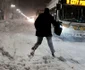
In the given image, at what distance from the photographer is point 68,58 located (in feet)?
36.2

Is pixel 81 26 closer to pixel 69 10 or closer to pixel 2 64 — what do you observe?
pixel 69 10

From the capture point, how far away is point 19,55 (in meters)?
11.0

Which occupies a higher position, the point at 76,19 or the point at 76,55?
the point at 76,19

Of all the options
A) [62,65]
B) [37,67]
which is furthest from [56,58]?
[37,67]

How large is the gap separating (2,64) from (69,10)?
9969 millimetres

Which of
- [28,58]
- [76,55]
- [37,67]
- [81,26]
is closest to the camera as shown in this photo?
[37,67]

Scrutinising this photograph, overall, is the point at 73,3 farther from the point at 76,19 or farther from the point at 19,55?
the point at 19,55

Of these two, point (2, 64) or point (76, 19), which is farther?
point (76, 19)

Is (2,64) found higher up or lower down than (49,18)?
lower down

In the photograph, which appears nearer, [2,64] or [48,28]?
[2,64]

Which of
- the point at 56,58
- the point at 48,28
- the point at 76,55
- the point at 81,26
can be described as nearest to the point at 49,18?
the point at 48,28

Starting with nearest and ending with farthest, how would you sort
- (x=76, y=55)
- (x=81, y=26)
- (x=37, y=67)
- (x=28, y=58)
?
(x=37, y=67)
(x=28, y=58)
(x=76, y=55)
(x=81, y=26)

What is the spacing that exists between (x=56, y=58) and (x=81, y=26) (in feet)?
24.1

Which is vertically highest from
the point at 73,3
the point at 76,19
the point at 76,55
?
the point at 73,3
